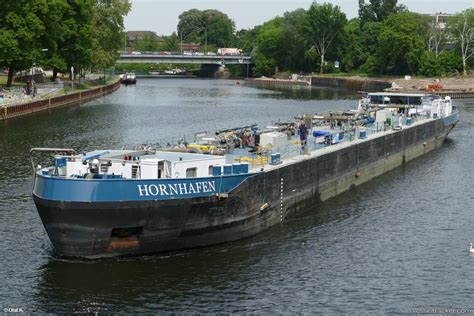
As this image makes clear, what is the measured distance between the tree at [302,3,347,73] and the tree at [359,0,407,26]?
9045 mm

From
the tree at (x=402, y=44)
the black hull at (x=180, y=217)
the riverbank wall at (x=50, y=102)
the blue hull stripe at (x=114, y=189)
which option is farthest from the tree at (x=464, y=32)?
the blue hull stripe at (x=114, y=189)

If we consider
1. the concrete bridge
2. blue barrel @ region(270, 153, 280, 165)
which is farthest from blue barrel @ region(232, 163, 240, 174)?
the concrete bridge

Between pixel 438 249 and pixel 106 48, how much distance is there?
344 ft

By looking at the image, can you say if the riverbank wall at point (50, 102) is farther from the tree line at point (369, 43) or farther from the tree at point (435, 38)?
the tree at point (435, 38)

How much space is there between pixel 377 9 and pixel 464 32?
37.7m

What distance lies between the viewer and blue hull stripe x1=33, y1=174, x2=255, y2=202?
90.0 feet

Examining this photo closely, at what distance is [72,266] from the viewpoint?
28156 millimetres

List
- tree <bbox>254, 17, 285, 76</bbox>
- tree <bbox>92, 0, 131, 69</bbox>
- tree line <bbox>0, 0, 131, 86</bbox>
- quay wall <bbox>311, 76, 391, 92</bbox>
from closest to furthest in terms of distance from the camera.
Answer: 1. tree line <bbox>0, 0, 131, 86</bbox>
2. tree <bbox>92, 0, 131, 69</bbox>
3. quay wall <bbox>311, 76, 391, 92</bbox>
4. tree <bbox>254, 17, 285, 76</bbox>

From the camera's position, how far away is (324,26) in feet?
575

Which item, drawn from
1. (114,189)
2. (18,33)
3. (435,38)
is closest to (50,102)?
(18,33)

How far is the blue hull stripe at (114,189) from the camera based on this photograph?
90.0ft

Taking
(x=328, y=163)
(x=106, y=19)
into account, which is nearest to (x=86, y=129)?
(x=328, y=163)

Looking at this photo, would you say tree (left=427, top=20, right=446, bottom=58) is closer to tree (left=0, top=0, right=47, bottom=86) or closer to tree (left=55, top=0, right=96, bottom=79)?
tree (left=55, top=0, right=96, bottom=79)

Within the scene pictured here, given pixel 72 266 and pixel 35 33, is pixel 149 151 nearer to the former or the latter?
pixel 72 266
